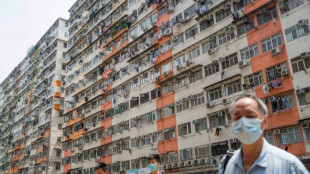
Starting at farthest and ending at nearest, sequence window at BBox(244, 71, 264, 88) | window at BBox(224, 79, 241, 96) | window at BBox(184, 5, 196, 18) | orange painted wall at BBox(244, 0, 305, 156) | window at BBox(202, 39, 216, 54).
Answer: window at BBox(184, 5, 196, 18), window at BBox(202, 39, 216, 54), window at BBox(224, 79, 241, 96), window at BBox(244, 71, 264, 88), orange painted wall at BBox(244, 0, 305, 156)

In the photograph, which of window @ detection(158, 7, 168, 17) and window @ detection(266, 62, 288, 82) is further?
window @ detection(158, 7, 168, 17)

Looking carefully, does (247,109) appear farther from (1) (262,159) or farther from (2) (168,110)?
(2) (168,110)

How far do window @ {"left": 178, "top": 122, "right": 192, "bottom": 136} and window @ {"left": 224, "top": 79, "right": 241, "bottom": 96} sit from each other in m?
4.48

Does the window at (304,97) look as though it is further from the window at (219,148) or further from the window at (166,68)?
the window at (166,68)

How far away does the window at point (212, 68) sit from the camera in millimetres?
24078

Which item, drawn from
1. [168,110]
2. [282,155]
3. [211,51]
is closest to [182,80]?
[168,110]

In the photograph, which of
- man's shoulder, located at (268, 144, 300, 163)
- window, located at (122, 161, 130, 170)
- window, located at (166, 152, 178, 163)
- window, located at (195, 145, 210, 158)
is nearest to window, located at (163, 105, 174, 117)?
window, located at (166, 152, 178, 163)

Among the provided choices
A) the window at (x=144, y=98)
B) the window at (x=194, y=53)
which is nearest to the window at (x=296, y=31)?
the window at (x=194, y=53)

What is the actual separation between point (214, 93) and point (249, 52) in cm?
406

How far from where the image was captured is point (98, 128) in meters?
37.1

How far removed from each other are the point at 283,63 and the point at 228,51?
4.60 meters

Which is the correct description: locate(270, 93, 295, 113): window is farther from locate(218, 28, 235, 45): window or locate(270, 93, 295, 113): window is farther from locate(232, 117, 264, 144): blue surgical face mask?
locate(232, 117, 264, 144): blue surgical face mask

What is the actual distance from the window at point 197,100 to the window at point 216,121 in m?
1.69

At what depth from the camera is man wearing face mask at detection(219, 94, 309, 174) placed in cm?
216
